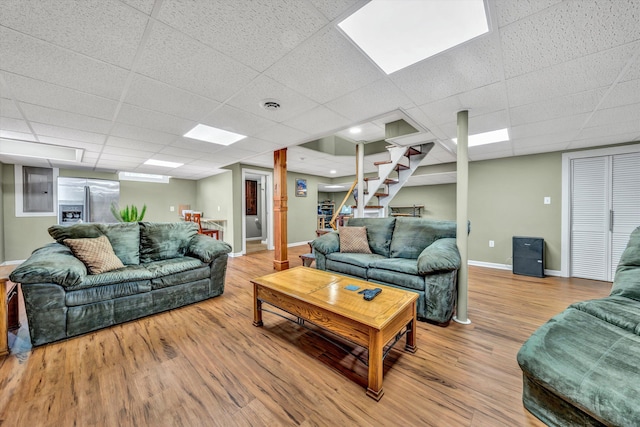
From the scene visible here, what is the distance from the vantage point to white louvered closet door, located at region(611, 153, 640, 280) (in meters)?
3.40

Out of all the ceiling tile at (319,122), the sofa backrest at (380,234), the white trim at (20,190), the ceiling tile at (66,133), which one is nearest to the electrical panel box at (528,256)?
the sofa backrest at (380,234)

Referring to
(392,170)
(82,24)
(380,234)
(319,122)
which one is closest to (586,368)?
(380,234)

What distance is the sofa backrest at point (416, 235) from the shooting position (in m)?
2.94

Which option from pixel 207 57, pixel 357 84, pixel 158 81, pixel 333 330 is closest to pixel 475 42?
pixel 357 84

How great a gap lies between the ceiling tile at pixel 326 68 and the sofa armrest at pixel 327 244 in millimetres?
1950

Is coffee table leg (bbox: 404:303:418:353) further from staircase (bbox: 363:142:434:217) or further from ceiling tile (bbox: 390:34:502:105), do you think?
staircase (bbox: 363:142:434:217)

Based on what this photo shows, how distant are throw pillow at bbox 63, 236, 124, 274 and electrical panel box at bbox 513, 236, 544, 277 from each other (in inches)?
225

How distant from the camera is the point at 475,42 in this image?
4.74 ft

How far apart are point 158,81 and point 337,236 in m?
2.68

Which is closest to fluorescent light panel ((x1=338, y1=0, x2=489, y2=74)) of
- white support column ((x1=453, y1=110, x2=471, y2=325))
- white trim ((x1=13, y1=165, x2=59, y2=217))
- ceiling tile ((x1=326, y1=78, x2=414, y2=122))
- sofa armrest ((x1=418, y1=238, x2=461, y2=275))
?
ceiling tile ((x1=326, y1=78, x2=414, y2=122))

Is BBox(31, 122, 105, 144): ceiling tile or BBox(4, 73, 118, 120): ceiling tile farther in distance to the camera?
BBox(31, 122, 105, 144): ceiling tile

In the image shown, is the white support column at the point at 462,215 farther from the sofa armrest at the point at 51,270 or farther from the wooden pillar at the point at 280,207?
the sofa armrest at the point at 51,270

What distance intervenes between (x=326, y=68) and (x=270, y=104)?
2.60 ft

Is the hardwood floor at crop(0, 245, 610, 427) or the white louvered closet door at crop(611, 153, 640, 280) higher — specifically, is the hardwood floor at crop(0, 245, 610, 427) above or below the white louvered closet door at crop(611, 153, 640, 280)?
below
